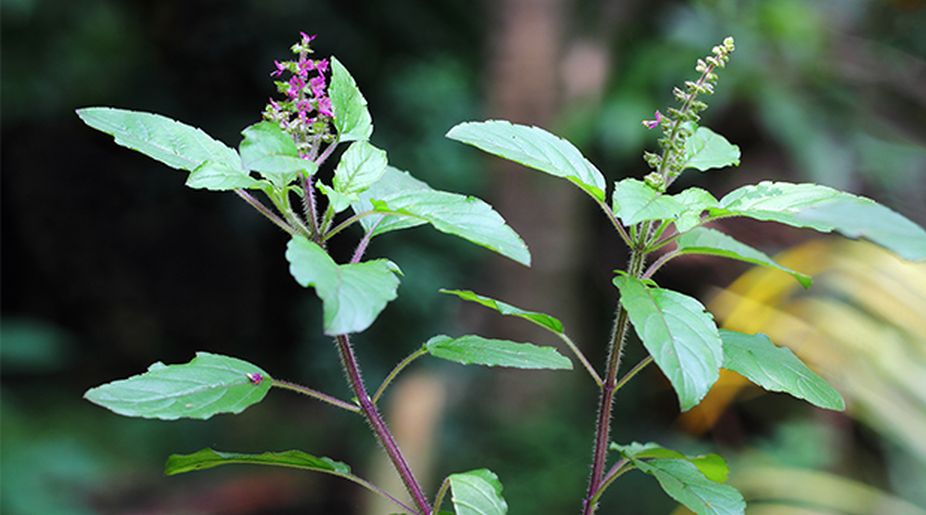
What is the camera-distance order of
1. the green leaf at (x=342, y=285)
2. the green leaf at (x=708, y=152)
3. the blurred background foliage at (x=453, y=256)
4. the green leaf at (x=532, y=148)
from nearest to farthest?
the green leaf at (x=342, y=285) < the green leaf at (x=532, y=148) < the green leaf at (x=708, y=152) < the blurred background foliage at (x=453, y=256)

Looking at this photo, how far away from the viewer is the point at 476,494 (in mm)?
585

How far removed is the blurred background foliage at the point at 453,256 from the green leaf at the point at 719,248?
176cm

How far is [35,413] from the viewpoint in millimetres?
4441

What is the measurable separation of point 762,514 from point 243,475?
2.45 meters

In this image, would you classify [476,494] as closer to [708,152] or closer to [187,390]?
[187,390]

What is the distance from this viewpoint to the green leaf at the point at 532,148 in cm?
57

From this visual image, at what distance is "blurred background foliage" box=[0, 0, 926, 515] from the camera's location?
2648 mm

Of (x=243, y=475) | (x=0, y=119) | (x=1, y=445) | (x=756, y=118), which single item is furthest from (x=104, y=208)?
(x=756, y=118)

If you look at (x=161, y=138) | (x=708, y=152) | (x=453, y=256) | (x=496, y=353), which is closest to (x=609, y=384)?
(x=496, y=353)

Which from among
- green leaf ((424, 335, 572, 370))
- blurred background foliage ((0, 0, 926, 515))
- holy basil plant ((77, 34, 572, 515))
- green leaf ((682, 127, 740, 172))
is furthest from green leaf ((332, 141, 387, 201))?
blurred background foliage ((0, 0, 926, 515))

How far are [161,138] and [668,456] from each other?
40 cm

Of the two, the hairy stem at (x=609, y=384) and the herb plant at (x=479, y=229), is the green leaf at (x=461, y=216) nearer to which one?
the herb plant at (x=479, y=229)

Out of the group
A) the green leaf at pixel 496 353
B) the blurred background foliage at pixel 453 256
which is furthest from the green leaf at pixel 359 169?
the blurred background foliage at pixel 453 256

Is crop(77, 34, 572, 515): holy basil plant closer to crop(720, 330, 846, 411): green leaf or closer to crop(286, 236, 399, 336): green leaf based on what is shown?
crop(286, 236, 399, 336): green leaf
